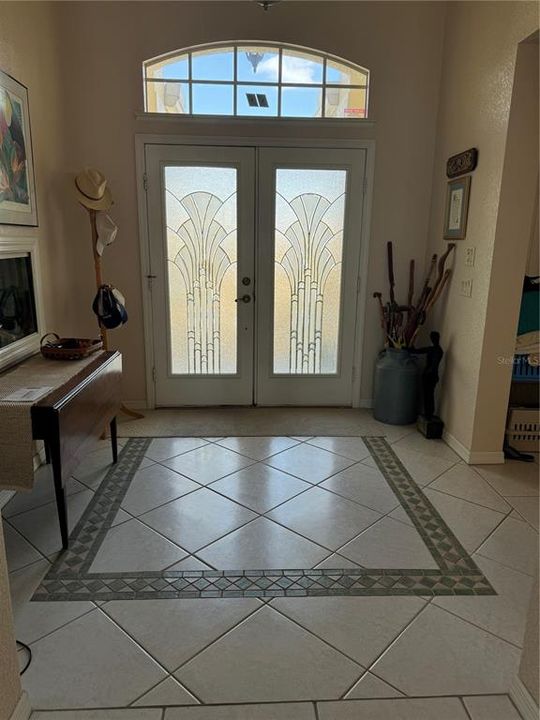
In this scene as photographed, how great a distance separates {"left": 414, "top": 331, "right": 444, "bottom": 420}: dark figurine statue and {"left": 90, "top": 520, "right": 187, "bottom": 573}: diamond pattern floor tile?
86.3 inches

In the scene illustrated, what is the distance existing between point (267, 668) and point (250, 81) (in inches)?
148

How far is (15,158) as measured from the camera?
9.08ft

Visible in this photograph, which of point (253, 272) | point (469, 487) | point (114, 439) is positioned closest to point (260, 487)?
point (114, 439)

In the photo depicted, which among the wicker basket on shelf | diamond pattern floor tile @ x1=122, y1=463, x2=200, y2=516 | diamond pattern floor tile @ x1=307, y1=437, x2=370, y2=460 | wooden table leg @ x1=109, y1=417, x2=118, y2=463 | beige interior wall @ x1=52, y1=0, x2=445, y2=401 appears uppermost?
beige interior wall @ x1=52, y1=0, x2=445, y2=401

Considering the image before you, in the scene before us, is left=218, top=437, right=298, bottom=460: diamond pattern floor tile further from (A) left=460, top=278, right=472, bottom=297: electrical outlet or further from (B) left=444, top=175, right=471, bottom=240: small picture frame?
(B) left=444, top=175, right=471, bottom=240: small picture frame

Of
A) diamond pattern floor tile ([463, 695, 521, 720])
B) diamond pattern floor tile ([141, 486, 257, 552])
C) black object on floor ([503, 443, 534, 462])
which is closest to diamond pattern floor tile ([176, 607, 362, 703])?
diamond pattern floor tile ([463, 695, 521, 720])

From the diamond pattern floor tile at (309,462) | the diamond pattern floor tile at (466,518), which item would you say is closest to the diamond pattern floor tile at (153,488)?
the diamond pattern floor tile at (309,462)

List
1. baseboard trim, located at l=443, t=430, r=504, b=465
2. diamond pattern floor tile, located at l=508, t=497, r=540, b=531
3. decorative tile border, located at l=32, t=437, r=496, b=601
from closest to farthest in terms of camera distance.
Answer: decorative tile border, located at l=32, t=437, r=496, b=601 → diamond pattern floor tile, located at l=508, t=497, r=540, b=531 → baseboard trim, located at l=443, t=430, r=504, b=465

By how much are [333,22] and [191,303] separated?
234 centimetres

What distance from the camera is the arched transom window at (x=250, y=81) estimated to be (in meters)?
3.68

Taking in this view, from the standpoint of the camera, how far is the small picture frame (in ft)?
10.8

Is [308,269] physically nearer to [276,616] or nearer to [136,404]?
[136,404]

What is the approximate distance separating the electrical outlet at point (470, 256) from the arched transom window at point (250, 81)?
144cm

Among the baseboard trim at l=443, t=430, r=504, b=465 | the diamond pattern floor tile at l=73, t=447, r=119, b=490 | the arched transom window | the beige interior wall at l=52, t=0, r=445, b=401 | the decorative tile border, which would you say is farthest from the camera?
the arched transom window
